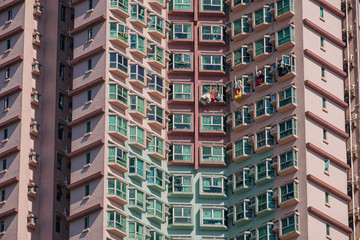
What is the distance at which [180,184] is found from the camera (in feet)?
584

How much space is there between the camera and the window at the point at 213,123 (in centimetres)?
18088

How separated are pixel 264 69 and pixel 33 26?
23.2m

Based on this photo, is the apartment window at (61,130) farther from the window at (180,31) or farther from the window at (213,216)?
the window at (180,31)

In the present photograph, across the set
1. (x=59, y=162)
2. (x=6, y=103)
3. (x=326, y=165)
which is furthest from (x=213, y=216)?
(x=6, y=103)

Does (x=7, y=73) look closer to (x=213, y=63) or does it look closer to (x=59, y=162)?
(x=59, y=162)

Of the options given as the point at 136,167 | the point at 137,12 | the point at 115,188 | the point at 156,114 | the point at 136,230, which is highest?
the point at 137,12

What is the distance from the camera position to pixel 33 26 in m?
181

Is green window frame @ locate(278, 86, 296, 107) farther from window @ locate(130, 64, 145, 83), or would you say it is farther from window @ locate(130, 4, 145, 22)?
window @ locate(130, 4, 145, 22)

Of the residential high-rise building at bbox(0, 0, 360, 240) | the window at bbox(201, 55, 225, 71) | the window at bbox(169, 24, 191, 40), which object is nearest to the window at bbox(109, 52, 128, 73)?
the residential high-rise building at bbox(0, 0, 360, 240)

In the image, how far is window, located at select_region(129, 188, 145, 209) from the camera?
172 m

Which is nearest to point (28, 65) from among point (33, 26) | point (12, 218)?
point (33, 26)

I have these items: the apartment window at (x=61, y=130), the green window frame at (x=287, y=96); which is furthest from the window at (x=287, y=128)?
the apartment window at (x=61, y=130)

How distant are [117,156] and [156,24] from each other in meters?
17.3

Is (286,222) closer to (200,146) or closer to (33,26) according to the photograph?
(200,146)
